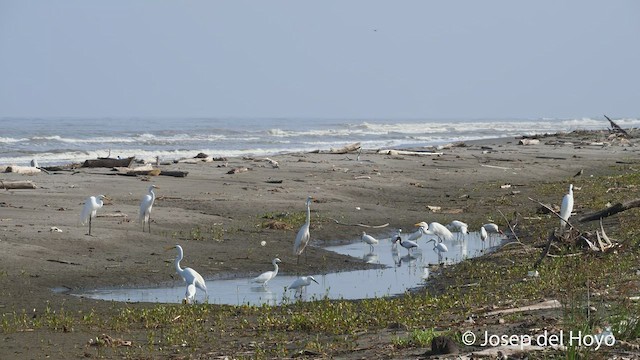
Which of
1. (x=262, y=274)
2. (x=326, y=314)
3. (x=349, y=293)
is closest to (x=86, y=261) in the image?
(x=262, y=274)

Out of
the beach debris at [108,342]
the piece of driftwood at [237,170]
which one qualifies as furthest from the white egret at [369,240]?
the piece of driftwood at [237,170]

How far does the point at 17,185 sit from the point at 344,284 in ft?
32.2

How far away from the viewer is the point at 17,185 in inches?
787

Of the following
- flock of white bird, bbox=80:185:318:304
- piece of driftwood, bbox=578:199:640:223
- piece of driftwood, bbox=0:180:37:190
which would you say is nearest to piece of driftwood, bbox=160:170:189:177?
piece of driftwood, bbox=0:180:37:190

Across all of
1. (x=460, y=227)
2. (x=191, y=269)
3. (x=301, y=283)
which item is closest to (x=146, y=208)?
(x=191, y=269)

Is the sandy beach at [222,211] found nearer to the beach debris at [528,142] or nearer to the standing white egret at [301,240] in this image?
the standing white egret at [301,240]

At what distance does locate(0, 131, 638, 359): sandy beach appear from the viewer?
12.6 m

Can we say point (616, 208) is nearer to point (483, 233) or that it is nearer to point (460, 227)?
point (483, 233)

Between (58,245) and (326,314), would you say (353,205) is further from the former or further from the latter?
(326,314)

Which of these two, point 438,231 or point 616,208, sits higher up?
point 616,208

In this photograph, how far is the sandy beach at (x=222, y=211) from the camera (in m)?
12.6

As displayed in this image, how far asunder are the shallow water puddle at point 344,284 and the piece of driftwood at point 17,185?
754cm

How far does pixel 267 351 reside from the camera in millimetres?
8164

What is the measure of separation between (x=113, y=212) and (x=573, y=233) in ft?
28.4
